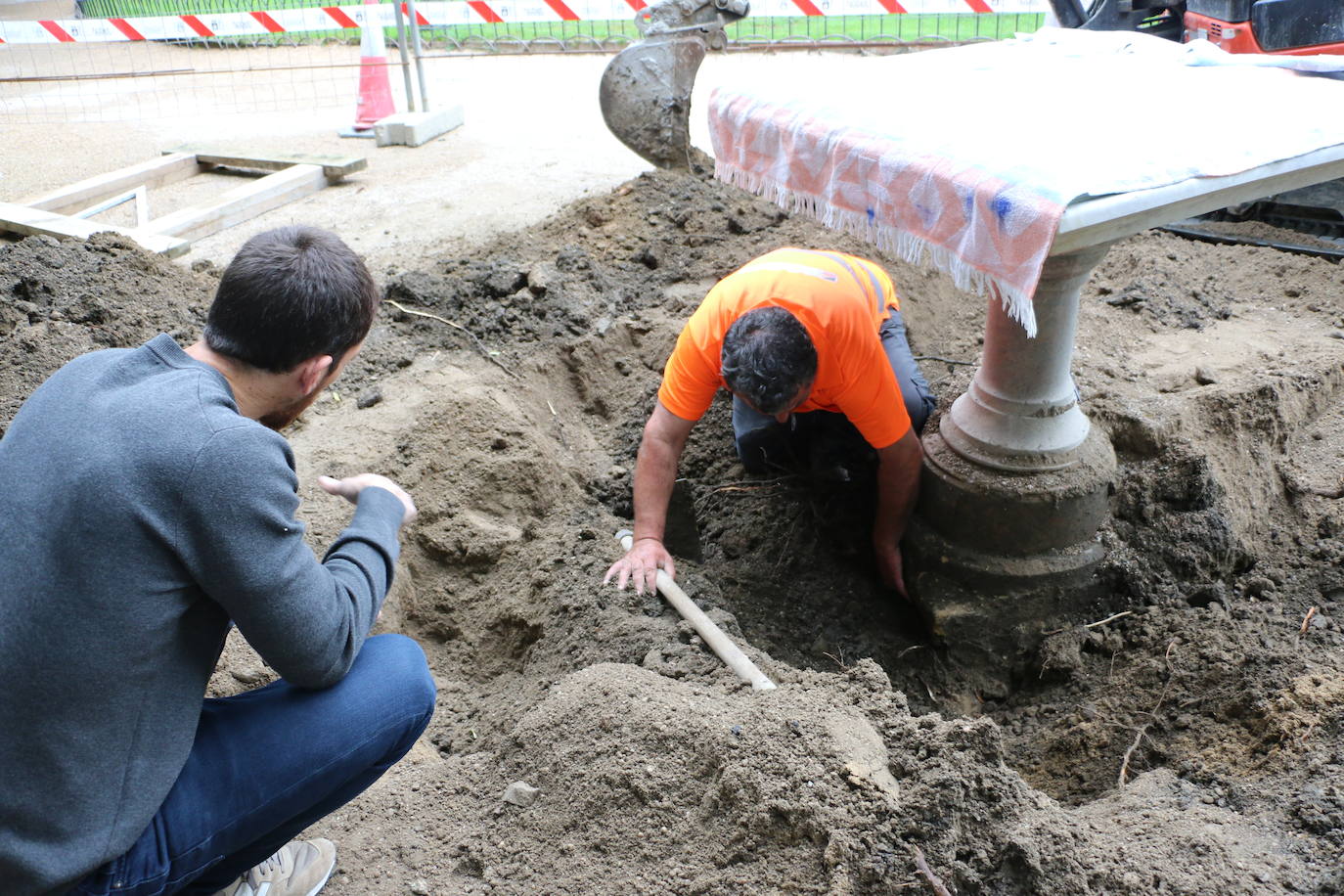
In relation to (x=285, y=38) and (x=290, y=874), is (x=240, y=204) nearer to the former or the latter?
(x=290, y=874)

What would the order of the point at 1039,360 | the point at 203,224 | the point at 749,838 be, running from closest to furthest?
the point at 749,838 < the point at 1039,360 < the point at 203,224

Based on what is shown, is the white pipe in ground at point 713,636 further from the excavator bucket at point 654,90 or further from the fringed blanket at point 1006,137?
the excavator bucket at point 654,90

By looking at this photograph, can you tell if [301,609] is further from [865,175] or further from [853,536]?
[853,536]

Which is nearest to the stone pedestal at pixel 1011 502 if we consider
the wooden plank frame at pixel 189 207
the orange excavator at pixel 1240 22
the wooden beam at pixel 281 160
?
the orange excavator at pixel 1240 22

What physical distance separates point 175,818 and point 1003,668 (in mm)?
2226

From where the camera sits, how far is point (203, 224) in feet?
17.7

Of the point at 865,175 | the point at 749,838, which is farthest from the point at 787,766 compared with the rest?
the point at 865,175

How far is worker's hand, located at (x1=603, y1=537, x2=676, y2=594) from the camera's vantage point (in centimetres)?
275

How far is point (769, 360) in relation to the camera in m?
2.55

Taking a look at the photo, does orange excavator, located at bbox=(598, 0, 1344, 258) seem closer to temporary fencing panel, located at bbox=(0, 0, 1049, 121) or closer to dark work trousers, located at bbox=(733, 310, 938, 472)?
temporary fencing panel, located at bbox=(0, 0, 1049, 121)

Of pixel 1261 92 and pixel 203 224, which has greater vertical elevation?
pixel 1261 92

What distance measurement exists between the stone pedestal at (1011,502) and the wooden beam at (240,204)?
4.28m

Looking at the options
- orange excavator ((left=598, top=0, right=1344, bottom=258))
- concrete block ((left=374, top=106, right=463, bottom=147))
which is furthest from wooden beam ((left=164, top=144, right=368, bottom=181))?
orange excavator ((left=598, top=0, right=1344, bottom=258))

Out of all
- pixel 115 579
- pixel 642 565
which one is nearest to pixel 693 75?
pixel 642 565
